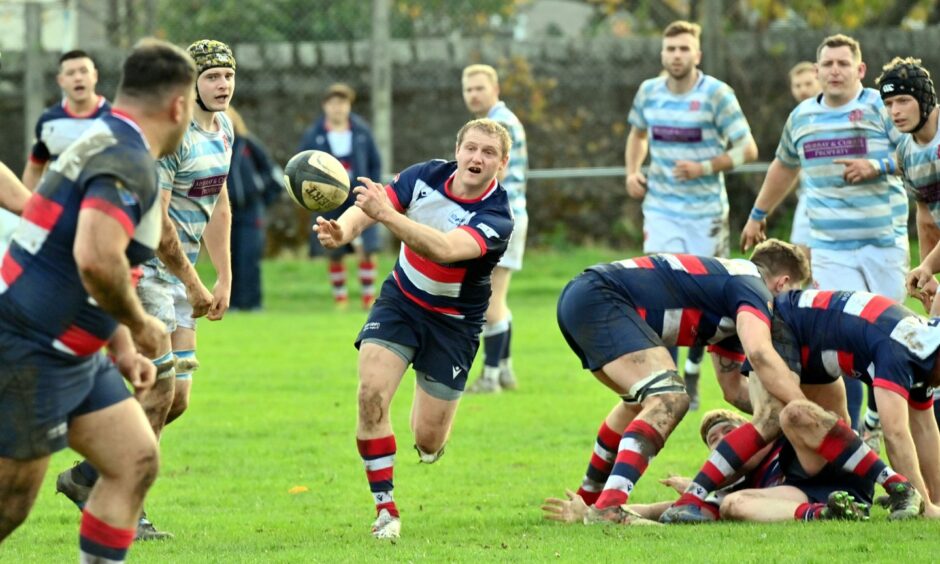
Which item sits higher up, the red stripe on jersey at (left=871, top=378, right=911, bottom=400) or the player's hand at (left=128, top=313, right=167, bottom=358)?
the player's hand at (left=128, top=313, right=167, bottom=358)

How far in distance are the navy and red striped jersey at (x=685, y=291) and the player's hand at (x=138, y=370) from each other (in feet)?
9.55

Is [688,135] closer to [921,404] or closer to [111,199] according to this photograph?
[921,404]

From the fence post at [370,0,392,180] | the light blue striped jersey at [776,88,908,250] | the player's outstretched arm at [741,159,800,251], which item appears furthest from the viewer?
the fence post at [370,0,392,180]

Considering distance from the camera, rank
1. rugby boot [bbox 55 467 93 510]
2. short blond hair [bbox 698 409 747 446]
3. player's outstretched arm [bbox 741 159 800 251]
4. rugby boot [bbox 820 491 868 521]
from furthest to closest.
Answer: player's outstretched arm [bbox 741 159 800 251] < short blond hair [bbox 698 409 747 446] < rugby boot [bbox 55 467 93 510] < rugby boot [bbox 820 491 868 521]

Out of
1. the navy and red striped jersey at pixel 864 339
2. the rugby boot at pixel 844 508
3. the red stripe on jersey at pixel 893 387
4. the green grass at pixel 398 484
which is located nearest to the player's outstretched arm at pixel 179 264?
the green grass at pixel 398 484

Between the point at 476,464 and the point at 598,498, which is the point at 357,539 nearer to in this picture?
the point at 598,498

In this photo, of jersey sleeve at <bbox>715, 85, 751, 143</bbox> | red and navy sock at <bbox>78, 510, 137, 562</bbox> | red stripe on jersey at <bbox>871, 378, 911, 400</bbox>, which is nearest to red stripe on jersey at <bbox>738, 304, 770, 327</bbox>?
red stripe on jersey at <bbox>871, 378, 911, 400</bbox>

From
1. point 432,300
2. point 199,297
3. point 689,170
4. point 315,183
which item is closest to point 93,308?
point 199,297

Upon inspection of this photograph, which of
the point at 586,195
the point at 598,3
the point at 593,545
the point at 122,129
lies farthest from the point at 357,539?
the point at 598,3

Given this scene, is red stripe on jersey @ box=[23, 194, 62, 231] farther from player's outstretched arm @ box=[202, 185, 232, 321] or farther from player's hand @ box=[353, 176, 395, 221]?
player's outstretched arm @ box=[202, 185, 232, 321]

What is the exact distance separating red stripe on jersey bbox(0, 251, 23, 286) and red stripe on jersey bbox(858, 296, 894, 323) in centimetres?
384

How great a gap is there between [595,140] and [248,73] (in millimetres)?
4549

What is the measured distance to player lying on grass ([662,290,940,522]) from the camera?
6688mm

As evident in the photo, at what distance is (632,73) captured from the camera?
64.1 feet
